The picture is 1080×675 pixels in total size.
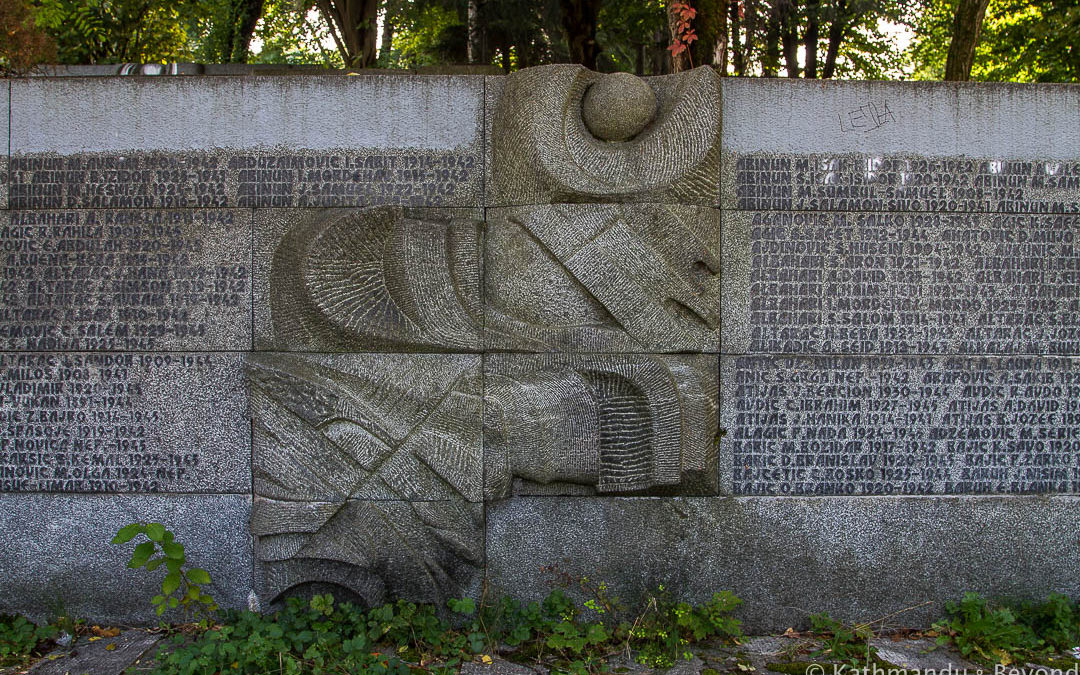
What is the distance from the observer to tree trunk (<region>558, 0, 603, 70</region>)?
31.0 feet

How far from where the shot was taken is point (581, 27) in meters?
9.49

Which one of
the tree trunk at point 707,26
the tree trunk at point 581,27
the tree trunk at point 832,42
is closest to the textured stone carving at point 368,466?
the tree trunk at point 707,26

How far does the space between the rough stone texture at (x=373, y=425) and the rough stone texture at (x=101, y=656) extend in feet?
3.33

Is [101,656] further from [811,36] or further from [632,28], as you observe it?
[811,36]

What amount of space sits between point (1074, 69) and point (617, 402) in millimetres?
10856

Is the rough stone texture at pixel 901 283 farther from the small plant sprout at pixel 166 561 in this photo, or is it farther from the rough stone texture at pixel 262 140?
the small plant sprout at pixel 166 561

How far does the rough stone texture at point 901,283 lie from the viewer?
4.11m

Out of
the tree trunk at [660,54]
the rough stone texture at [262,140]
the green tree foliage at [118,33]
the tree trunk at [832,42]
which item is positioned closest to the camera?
the rough stone texture at [262,140]

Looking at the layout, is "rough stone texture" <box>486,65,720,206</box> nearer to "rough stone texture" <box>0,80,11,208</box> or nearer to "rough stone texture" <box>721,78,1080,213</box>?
"rough stone texture" <box>721,78,1080,213</box>

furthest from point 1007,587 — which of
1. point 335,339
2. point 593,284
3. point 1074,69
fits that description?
point 1074,69

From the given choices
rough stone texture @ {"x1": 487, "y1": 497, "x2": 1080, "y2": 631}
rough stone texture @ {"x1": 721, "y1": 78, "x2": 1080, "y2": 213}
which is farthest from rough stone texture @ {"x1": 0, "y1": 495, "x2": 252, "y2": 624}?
rough stone texture @ {"x1": 721, "y1": 78, "x2": 1080, "y2": 213}

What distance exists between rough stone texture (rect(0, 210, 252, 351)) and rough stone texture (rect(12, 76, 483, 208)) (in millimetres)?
132

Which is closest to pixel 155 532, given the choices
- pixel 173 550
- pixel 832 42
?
pixel 173 550

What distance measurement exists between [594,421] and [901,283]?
1.86 metres
